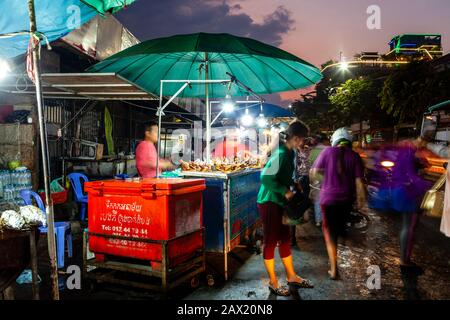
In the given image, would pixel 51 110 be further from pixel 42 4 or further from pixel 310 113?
pixel 310 113

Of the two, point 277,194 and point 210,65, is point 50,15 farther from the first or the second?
point 277,194

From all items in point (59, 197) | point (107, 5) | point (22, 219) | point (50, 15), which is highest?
point (50, 15)

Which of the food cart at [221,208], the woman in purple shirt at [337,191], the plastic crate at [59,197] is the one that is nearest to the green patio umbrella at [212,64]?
the woman in purple shirt at [337,191]

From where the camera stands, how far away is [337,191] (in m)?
4.88

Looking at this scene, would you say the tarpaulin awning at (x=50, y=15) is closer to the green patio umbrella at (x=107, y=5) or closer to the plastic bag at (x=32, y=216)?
the green patio umbrella at (x=107, y=5)

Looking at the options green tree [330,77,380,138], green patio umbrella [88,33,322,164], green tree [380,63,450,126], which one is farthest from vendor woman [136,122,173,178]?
green tree [330,77,380,138]

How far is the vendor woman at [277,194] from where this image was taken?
423cm

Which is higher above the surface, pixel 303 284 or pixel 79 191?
pixel 79 191

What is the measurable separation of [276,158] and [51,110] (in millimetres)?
6837

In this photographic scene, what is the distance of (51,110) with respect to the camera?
859 cm

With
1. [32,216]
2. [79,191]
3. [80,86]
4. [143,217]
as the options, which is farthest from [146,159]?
[79,191]
